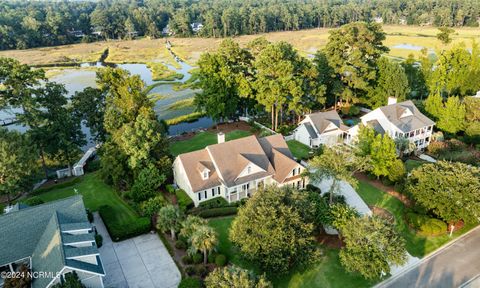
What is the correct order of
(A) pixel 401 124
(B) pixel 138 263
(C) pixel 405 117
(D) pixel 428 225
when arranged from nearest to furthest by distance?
(B) pixel 138 263 < (D) pixel 428 225 < (A) pixel 401 124 < (C) pixel 405 117

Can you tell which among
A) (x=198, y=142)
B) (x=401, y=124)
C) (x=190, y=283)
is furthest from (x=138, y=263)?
(x=401, y=124)

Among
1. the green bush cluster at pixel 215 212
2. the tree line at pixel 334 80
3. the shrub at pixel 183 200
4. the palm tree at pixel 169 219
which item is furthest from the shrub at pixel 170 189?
the tree line at pixel 334 80

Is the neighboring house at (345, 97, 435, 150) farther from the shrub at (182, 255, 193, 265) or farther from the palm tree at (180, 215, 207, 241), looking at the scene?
the shrub at (182, 255, 193, 265)

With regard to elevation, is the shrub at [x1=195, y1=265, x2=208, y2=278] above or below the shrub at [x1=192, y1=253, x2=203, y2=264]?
below

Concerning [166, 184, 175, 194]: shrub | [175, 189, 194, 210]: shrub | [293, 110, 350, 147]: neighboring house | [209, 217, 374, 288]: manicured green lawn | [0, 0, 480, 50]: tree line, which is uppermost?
[0, 0, 480, 50]: tree line

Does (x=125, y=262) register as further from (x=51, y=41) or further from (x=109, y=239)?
(x=51, y=41)

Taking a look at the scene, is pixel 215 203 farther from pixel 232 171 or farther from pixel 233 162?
pixel 233 162

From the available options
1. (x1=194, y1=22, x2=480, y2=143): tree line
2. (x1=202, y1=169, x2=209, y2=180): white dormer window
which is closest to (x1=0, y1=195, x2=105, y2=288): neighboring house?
(x1=202, y1=169, x2=209, y2=180): white dormer window
